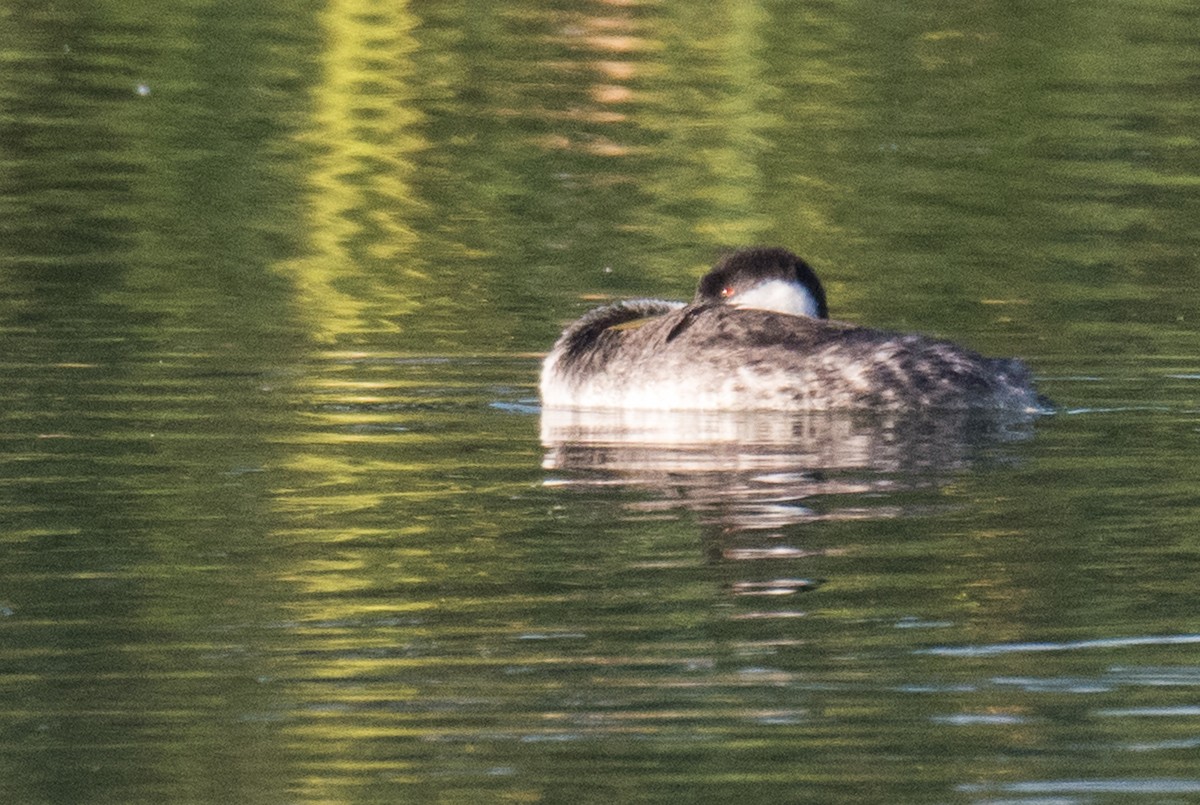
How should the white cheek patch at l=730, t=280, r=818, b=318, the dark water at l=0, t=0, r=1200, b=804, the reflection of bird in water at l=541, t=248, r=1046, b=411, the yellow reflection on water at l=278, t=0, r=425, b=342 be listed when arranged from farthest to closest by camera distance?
the yellow reflection on water at l=278, t=0, r=425, b=342
the white cheek patch at l=730, t=280, r=818, b=318
the reflection of bird in water at l=541, t=248, r=1046, b=411
the dark water at l=0, t=0, r=1200, b=804

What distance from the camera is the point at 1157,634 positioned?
7637 millimetres

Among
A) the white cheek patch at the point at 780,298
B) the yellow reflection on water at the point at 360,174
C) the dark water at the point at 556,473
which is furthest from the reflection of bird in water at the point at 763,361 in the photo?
the yellow reflection on water at the point at 360,174

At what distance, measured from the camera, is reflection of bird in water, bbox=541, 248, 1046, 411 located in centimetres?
1188

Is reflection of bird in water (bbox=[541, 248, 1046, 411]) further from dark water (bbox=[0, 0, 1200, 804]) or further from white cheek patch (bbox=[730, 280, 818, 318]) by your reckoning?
dark water (bbox=[0, 0, 1200, 804])

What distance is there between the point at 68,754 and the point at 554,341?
774 cm

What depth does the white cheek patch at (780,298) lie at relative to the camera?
12742 millimetres

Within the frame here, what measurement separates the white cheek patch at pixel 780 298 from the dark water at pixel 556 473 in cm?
106

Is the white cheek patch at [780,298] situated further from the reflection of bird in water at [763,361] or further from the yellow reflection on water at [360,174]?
the yellow reflection on water at [360,174]

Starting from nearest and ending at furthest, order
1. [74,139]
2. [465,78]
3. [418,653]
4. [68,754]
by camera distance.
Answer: [68,754], [418,653], [74,139], [465,78]

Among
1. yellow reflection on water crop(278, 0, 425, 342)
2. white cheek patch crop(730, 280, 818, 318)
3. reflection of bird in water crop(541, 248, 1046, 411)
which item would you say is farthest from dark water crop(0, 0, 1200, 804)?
white cheek patch crop(730, 280, 818, 318)

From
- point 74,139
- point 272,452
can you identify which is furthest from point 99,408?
point 74,139

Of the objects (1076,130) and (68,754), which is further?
(1076,130)

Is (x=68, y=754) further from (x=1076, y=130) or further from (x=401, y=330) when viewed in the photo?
(x=1076, y=130)

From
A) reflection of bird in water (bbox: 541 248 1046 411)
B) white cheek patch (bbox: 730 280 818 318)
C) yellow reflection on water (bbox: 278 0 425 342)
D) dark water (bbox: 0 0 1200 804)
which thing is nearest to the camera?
dark water (bbox: 0 0 1200 804)
